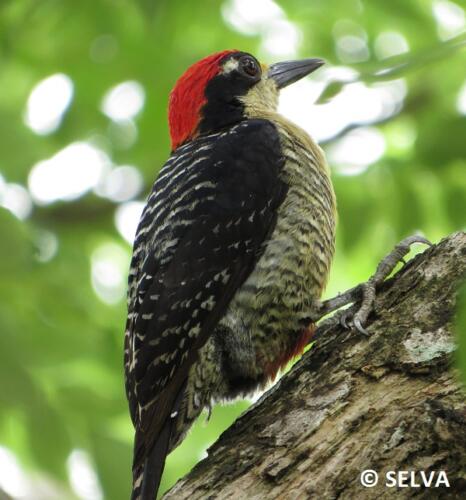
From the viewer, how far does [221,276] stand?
4535 millimetres

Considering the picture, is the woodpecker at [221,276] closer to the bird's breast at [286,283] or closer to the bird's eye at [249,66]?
the bird's breast at [286,283]

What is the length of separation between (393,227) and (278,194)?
0.98 metres

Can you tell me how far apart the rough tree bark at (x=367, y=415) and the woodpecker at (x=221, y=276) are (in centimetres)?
73

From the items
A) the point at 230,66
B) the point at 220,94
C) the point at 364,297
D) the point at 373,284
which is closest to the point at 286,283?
the point at 373,284

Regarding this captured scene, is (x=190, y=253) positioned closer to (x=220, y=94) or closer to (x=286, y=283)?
(x=286, y=283)

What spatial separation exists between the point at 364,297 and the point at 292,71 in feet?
10.0

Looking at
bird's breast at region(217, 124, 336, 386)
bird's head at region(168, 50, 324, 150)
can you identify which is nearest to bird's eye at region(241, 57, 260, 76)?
bird's head at region(168, 50, 324, 150)

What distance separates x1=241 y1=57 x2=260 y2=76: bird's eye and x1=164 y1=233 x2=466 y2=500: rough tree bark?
302cm

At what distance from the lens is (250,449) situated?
3332 mm

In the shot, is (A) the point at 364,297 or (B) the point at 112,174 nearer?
(A) the point at 364,297

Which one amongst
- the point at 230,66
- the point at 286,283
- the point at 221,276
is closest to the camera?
the point at 221,276

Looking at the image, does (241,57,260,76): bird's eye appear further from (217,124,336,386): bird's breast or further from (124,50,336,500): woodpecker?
(217,124,336,386): bird's breast

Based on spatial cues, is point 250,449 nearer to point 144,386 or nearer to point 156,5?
point 144,386

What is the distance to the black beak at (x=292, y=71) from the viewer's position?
21.4 feet
